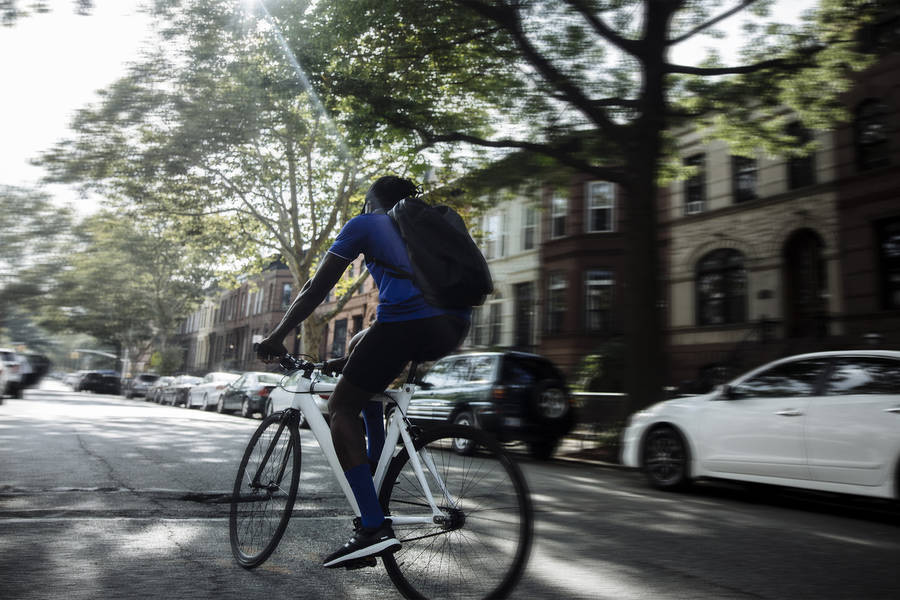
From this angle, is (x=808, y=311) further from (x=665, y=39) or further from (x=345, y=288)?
(x=345, y=288)

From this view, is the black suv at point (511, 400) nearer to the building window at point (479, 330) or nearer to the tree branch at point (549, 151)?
the tree branch at point (549, 151)

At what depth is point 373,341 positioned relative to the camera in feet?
10.8

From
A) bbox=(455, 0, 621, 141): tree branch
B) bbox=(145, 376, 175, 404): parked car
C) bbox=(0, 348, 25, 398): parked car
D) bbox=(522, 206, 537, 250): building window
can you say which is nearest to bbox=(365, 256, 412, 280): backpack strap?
bbox=(455, 0, 621, 141): tree branch

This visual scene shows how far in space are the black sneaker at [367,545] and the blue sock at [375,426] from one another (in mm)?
403

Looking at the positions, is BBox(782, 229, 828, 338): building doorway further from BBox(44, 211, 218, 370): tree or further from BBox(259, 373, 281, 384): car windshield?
BBox(44, 211, 218, 370): tree

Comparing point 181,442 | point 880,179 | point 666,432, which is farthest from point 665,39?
point 181,442

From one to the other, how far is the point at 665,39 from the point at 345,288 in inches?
869

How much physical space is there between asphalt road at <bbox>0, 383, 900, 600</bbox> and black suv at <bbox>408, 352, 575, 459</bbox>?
2.62 m

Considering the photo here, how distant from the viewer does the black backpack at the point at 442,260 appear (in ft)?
10.3

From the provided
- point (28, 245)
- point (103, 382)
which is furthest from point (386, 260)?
point (103, 382)

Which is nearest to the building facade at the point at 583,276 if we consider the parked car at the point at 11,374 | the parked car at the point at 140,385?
the parked car at the point at 11,374

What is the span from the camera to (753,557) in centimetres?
460

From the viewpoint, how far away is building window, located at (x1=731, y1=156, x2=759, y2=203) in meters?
20.5

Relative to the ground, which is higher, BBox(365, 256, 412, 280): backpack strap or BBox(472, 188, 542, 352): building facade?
BBox(472, 188, 542, 352): building facade
